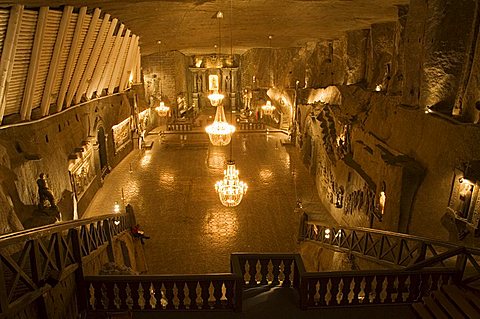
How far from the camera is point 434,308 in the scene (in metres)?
4.71

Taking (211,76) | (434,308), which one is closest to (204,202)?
(434,308)

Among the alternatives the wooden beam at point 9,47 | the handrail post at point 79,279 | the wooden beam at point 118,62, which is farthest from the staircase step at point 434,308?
the wooden beam at point 118,62

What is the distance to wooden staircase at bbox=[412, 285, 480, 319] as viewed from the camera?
14.4ft

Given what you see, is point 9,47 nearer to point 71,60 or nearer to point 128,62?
point 71,60

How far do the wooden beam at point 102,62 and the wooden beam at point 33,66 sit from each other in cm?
392

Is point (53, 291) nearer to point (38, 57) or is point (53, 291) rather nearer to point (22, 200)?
point (22, 200)

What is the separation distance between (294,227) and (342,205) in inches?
72.1

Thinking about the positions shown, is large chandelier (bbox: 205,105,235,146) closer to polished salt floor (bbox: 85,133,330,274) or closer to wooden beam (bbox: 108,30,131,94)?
polished salt floor (bbox: 85,133,330,274)

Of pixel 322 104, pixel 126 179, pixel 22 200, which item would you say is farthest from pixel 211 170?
pixel 22 200

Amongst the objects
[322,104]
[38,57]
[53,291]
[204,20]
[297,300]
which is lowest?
[297,300]

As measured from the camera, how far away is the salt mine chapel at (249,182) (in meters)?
4.95

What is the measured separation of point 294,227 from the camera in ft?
39.9

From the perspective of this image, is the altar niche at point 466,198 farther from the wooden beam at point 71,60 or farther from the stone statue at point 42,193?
the wooden beam at point 71,60

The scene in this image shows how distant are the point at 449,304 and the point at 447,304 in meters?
0.02
